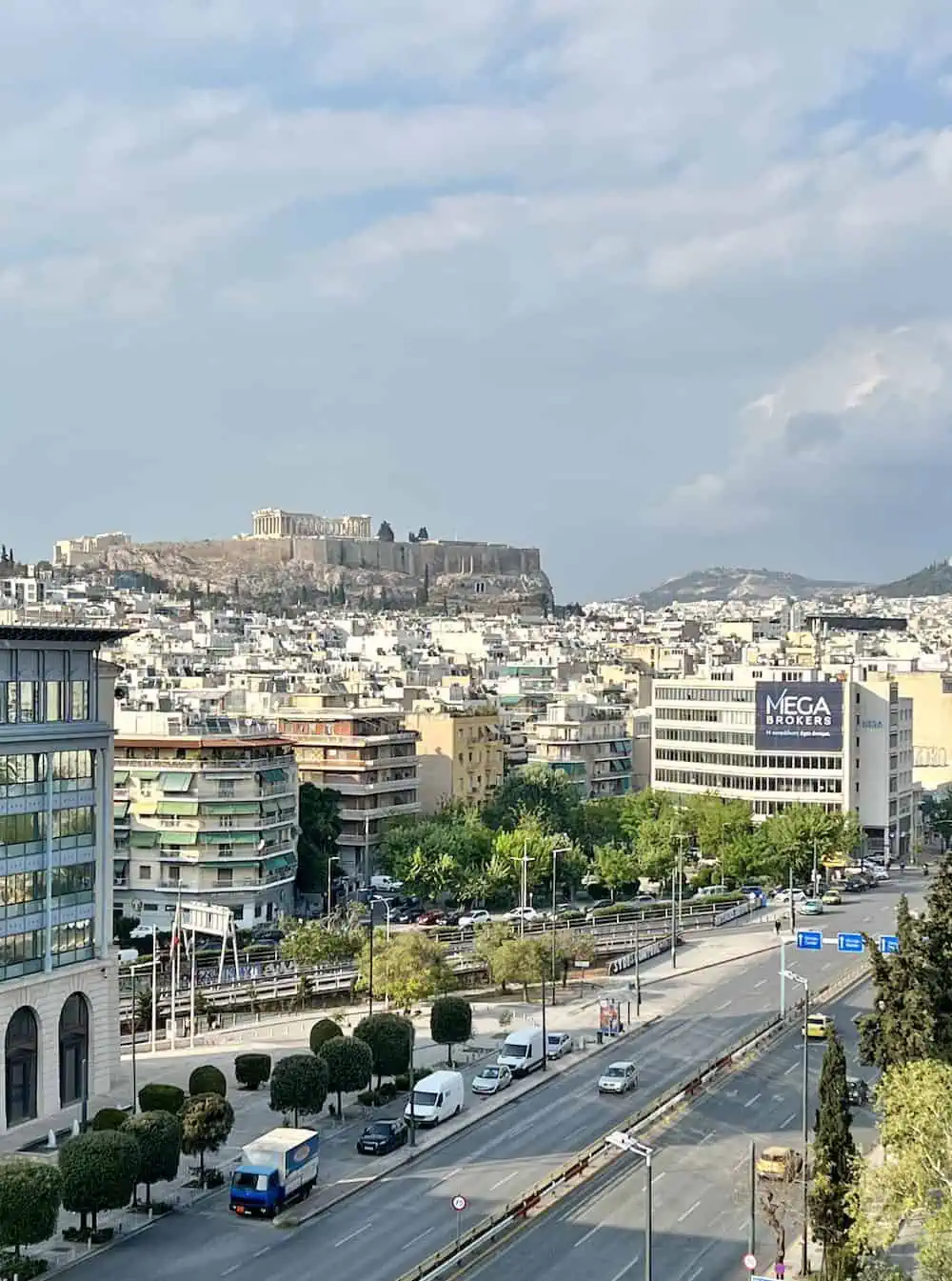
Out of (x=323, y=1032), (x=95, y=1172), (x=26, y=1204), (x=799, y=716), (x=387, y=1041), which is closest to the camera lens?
(x=26, y=1204)

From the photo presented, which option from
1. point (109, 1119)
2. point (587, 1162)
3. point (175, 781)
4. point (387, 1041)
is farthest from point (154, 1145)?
point (175, 781)

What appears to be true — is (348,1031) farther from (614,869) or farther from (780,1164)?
(614,869)

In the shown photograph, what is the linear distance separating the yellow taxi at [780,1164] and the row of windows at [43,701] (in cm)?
2177

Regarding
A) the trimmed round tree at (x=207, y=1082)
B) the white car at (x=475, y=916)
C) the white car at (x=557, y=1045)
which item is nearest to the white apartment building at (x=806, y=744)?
the white car at (x=475, y=916)

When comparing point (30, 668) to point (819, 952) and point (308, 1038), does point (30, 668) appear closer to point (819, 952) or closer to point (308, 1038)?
point (308, 1038)

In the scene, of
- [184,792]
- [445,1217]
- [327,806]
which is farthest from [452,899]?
[445,1217]

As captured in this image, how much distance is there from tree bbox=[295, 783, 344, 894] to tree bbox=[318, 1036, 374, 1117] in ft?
120

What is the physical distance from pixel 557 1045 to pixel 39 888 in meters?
17.0

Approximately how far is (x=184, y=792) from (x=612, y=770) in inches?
1694

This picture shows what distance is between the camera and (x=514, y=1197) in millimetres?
38219

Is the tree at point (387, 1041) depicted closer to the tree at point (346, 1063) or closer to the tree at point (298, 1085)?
the tree at point (346, 1063)

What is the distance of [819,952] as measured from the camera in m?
71.3

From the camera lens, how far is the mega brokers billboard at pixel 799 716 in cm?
10219

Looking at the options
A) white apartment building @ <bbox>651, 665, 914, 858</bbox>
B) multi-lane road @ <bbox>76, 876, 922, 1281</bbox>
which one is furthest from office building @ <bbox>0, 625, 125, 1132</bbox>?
white apartment building @ <bbox>651, 665, 914, 858</bbox>
